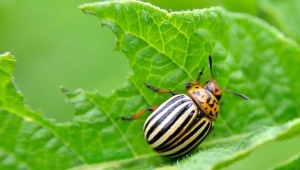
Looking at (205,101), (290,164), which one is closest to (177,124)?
(205,101)

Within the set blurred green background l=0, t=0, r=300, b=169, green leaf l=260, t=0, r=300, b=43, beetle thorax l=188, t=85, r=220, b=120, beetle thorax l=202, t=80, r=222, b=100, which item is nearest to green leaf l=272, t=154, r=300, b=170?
beetle thorax l=188, t=85, r=220, b=120

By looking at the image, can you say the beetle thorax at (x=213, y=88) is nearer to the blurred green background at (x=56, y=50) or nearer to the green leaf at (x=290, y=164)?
the green leaf at (x=290, y=164)

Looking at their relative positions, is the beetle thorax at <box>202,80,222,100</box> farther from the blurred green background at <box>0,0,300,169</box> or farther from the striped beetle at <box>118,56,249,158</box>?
the blurred green background at <box>0,0,300,169</box>

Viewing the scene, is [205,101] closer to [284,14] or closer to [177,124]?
[177,124]

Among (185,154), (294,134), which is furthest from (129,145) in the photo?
(294,134)

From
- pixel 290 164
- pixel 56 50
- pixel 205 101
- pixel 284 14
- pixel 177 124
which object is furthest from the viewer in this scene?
pixel 56 50

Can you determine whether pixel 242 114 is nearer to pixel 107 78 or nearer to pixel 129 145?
pixel 129 145

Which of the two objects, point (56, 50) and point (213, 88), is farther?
point (56, 50)
